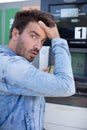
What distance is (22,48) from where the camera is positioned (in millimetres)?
1063

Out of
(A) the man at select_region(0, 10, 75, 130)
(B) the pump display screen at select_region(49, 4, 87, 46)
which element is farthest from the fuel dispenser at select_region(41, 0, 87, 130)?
(A) the man at select_region(0, 10, 75, 130)

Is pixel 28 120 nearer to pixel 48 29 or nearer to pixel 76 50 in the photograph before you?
pixel 48 29

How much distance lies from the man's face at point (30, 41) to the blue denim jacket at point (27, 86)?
0.05 metres

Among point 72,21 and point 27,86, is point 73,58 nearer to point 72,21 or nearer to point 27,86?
point 72,21

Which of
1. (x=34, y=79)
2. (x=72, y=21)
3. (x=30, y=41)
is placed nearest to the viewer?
(x=34, y=79)

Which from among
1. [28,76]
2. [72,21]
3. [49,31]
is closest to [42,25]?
[49,31]

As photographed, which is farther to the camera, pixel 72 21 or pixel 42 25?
pixel 72 21

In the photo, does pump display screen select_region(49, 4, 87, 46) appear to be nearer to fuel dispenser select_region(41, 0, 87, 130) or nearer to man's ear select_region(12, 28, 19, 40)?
fuel dispenser select_region(41, 0, 87, 130)

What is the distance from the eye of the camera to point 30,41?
3.45 feet

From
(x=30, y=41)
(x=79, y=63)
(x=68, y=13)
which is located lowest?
(x=79, y=63)

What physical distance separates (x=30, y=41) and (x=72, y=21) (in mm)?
821

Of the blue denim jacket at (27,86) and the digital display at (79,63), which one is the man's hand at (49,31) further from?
the digital display at (79,63)

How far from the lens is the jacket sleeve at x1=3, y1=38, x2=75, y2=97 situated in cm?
92

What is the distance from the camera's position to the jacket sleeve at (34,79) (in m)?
0.92
